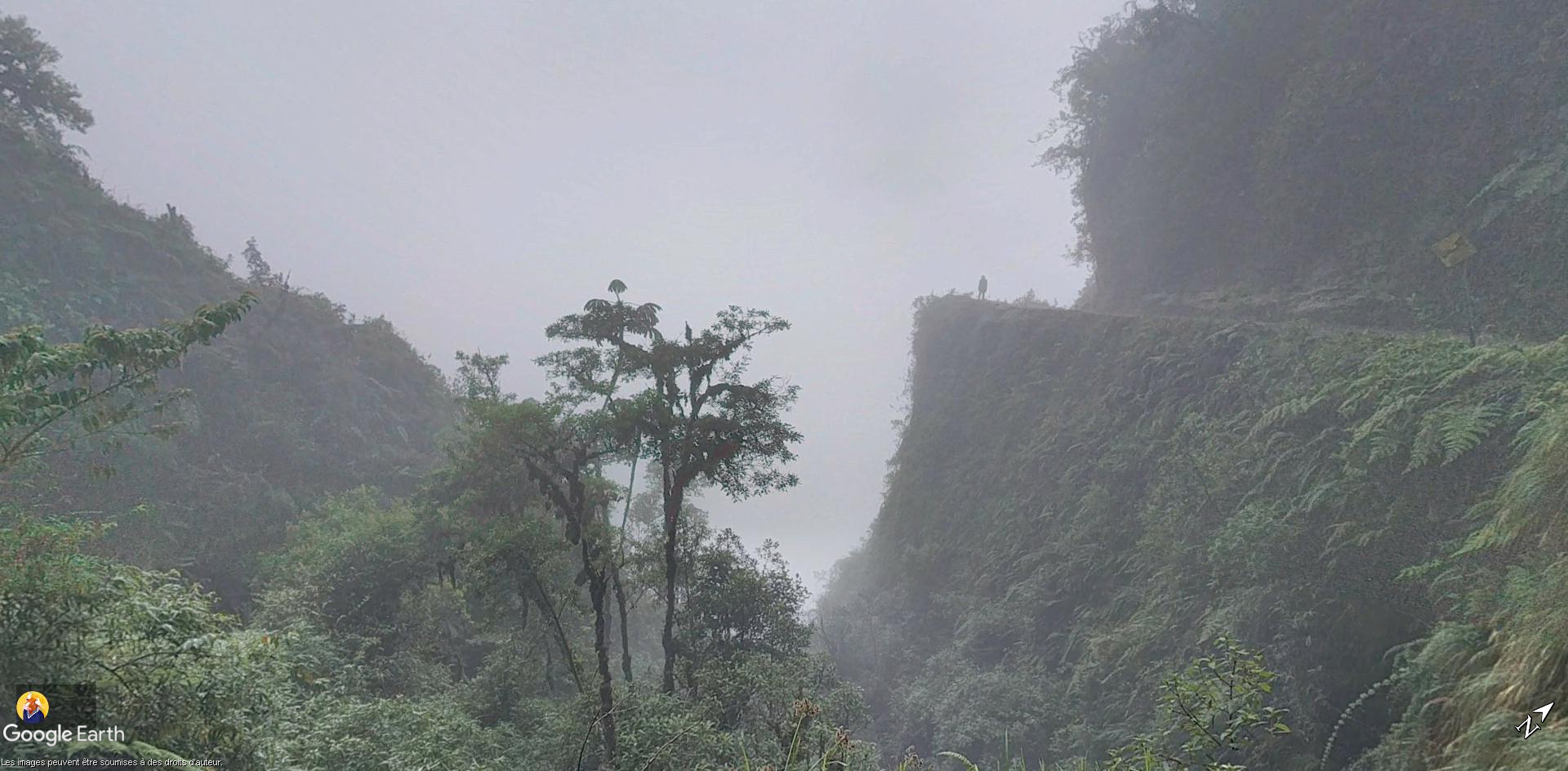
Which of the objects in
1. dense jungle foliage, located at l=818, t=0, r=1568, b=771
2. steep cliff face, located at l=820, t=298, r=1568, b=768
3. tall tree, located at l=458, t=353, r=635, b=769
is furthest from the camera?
tall tree, located at l=458, t=353, r=635, b=769

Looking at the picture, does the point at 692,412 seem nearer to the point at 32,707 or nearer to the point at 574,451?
the point at 574,451

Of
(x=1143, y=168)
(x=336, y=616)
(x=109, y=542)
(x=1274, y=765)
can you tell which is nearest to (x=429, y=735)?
(x=336, y=616)

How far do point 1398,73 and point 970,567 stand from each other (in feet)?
58.5

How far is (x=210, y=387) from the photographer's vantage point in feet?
99.2

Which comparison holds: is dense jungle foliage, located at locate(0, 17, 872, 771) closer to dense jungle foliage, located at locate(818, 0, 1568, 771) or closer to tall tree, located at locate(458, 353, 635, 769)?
tall tree, located at locate(458, 353, 635, 769)

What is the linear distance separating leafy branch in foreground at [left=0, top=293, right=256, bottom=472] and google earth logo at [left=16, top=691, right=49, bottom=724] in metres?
2.64

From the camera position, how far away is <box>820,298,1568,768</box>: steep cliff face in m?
7.48

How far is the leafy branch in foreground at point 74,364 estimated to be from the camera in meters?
6.23

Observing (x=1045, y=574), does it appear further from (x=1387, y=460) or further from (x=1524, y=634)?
(x=1524, y=634)

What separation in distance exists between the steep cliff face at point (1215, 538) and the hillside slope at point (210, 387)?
75.5 feet

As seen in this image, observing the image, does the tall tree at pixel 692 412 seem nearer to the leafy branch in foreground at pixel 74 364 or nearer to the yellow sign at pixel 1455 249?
the leafy branch in foreground at pixel 74 364

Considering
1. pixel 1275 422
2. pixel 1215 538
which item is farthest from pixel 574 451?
pixel 1275 422

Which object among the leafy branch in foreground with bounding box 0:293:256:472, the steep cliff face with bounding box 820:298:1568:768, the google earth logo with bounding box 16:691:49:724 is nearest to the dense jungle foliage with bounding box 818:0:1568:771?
the steep cliff face with bounding box 820:298:1568:768

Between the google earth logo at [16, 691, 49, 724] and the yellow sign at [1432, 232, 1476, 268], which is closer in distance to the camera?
the google earth logo at [16, 691, 49, 724]
